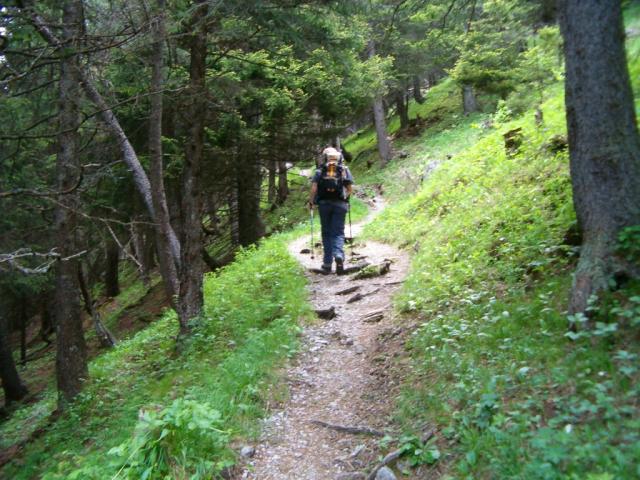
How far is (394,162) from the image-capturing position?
26.1m

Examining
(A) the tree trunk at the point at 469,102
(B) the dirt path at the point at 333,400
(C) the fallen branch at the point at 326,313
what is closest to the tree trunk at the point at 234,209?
(B) the dirt path at the point at 333,400

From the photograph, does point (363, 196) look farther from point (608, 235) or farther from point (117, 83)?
point (608, 235)

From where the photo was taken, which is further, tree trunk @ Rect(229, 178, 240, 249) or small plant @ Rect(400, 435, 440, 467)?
tree trunk @ Rect(229, 178, 240, 249)

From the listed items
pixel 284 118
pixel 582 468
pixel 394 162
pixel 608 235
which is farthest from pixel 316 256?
pixel 394 162

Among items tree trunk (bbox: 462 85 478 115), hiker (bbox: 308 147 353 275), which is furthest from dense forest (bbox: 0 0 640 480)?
tree trunk (bbox: 462 85 478 115)

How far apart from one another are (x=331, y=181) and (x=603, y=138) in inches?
238

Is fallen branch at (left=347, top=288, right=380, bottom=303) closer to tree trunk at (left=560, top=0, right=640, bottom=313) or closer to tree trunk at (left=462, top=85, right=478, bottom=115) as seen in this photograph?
tree trunk at (left=560, top=0, right=640, bottom=313)

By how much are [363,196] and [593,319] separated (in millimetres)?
18501

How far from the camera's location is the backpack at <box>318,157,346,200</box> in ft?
32.2

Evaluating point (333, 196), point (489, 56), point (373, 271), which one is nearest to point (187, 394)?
point (373, 271)

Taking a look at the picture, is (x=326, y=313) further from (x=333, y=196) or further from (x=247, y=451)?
(x=247, y=451)

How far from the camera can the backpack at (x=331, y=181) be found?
387 inches

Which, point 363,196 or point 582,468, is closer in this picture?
point 582,468

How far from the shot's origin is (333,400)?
5.58 m
